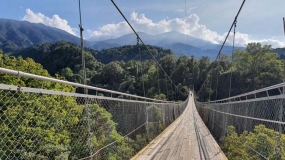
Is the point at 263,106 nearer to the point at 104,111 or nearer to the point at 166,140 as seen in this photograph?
the point at 104,111

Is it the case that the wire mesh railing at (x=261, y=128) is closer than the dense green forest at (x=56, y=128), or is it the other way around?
the dense green forest at (x=56, y=128)

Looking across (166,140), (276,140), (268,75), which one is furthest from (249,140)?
(268,75)

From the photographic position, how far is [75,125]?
283cm

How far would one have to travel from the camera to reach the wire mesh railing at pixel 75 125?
79.3 inches

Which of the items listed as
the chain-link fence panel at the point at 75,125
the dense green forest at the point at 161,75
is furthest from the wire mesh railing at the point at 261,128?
the dense green forest at the point at 161,75

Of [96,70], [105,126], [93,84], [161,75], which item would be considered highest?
[161,75]

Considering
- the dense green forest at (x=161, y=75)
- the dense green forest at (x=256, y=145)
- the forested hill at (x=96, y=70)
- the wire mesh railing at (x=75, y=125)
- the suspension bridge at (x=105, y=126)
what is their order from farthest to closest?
Answer: the dense green forest at (x=161, y=75) < the forested hill at (x=96, y=70) < the dense green forest at (x=256, y=145) < the wire mesh railing at (x=75, y=125) < the suspension bridge at (x=105, y=126)

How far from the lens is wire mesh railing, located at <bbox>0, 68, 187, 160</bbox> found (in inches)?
79.3

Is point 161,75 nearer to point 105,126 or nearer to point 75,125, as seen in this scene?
point 105,126

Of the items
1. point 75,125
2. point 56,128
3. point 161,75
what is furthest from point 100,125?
point 161,75

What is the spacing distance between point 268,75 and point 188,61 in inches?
1401

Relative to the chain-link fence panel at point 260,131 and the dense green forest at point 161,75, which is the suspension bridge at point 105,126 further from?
the dense green forest at point 161,75

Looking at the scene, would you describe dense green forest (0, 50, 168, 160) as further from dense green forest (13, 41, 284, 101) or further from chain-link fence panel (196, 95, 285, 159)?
dense green forest (13, 41, 284, 101)

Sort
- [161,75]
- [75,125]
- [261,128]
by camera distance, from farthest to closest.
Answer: [161,75] → [75,125] → [261,128]
